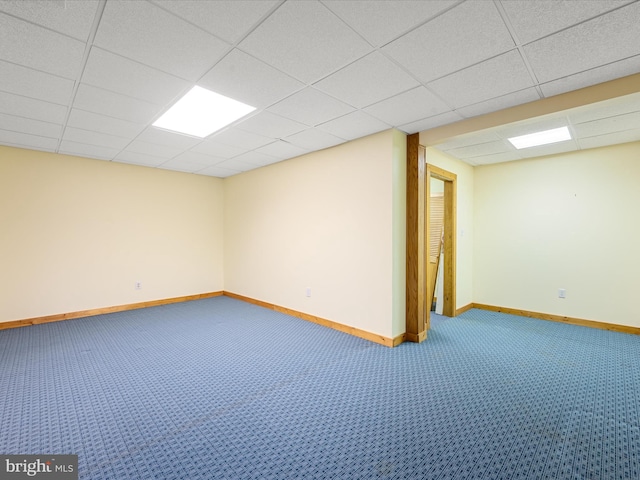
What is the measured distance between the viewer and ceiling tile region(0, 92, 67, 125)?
102 inches

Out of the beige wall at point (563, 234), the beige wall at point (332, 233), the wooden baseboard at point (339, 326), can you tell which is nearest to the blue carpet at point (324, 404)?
the wooden baseboard at point (339, 326)

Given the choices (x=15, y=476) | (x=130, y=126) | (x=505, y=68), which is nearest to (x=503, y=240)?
(x=505, y=68)

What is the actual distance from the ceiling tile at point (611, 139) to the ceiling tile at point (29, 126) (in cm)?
614

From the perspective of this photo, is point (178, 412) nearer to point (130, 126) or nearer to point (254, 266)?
point (130, 126)

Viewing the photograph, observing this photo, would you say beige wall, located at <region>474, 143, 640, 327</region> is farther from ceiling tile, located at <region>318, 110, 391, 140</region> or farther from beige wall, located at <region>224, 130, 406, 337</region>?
ceiling tile, located at <region>318, 110, 391, 140</region>

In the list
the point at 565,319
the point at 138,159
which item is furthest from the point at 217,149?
the point at 565,319

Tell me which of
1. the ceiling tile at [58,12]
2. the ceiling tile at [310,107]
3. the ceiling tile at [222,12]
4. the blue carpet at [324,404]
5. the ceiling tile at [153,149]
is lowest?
the blue carpet at [324,404]

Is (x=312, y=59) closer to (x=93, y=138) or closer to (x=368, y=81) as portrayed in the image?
(x=368, y=81)

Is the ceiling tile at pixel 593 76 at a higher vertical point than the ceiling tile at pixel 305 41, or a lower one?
Answer: lower

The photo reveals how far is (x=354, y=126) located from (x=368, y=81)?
37.6 inches

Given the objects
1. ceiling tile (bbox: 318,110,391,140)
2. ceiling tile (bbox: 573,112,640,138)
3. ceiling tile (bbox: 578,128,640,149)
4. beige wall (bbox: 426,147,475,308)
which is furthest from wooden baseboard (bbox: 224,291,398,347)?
ceiling tile (bbox: 578,128,640,149)

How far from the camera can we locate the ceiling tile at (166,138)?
11.3ft

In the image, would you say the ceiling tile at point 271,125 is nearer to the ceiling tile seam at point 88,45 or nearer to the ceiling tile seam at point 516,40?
the ceiling tile seam at point 88,45

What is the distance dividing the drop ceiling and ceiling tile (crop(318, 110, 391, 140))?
0.02 meters
